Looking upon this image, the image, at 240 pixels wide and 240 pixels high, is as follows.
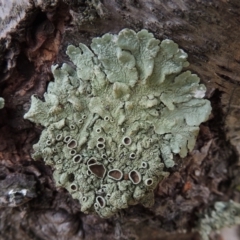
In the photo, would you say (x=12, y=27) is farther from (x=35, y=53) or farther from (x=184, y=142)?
(x=184, y=142)

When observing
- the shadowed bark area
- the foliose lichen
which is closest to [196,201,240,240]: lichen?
the shadowed bark area

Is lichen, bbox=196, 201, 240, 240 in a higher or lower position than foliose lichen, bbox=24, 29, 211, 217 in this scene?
lower

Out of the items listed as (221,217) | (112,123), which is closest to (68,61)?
(112,123)

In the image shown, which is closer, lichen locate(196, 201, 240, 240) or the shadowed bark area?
the shadowed bark area

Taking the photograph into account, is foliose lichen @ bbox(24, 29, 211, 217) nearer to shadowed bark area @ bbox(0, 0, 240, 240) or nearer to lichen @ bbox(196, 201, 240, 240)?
shadowed bark area @ bbox(0, 0, 240, 240)

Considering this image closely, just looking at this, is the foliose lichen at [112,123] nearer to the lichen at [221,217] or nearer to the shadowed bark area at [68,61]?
the shadowed bark area at [68,61]
